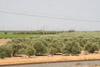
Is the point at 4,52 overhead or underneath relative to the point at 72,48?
underneath

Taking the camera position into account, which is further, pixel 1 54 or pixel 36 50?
pixel 36 50

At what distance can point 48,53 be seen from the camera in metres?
39.0

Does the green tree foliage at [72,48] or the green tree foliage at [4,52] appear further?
the green tree foliage at [72,48]

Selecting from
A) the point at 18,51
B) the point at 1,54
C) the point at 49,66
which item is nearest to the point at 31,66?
the point at 49,66

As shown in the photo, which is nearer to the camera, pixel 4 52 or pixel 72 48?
pixel 4 52

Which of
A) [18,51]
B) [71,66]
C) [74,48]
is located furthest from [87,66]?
[18,51]

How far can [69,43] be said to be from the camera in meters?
37.2

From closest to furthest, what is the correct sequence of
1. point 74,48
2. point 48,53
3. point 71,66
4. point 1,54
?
point 71,66 → point 1,54 → point 74,48 → point 48,53

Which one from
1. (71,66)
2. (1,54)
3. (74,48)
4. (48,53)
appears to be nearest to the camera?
(71,66)

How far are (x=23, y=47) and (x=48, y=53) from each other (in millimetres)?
5196

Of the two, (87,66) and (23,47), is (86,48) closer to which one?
(23,47)

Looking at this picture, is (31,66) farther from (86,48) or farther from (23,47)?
(86,48)

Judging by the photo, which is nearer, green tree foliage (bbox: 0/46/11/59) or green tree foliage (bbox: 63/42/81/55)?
green tree foliage (bbox: 0/46/11/59)

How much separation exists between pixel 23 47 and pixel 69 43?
895cm
